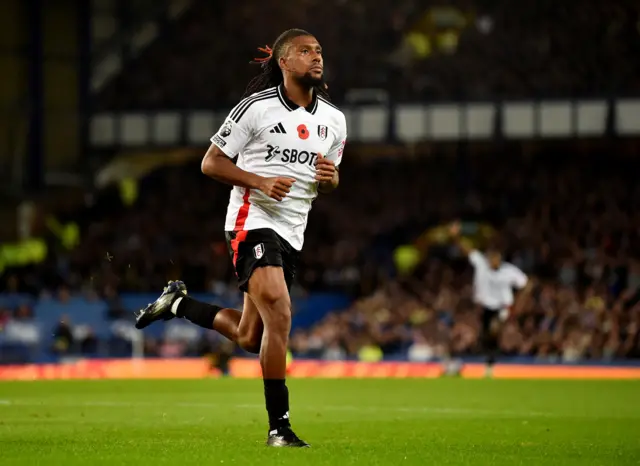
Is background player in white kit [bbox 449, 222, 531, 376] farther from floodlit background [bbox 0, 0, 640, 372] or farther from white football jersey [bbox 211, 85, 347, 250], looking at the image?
white football jersey [bbox 211, 85, 347, 250]

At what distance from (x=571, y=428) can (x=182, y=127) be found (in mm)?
31182

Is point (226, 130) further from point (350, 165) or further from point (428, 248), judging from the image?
point (350, 165)

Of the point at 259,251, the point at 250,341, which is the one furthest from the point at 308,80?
the point at 250,341

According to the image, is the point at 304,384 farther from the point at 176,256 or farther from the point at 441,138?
the point at 441,138

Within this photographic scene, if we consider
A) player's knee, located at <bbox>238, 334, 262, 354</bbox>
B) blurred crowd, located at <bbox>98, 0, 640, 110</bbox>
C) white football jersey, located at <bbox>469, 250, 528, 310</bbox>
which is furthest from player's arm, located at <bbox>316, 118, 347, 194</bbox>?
blurred crowd, located at <bbox>98, 0, 640, 110</bbox>

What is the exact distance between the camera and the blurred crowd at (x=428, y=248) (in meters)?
Answer: 28.8

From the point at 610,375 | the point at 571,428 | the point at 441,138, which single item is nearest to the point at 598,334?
the point at 610,375

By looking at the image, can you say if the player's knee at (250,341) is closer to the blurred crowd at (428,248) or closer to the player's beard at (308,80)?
the player's beard at (308,80)

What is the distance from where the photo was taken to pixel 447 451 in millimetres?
8742

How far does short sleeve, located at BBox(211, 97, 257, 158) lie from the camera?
923 cm

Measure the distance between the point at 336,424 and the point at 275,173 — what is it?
10.1 ft

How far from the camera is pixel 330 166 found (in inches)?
370

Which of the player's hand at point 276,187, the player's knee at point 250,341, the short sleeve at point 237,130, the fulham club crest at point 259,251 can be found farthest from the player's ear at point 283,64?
the player's knee at point 250,341

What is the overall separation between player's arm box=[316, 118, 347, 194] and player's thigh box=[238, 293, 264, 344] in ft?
3.24
